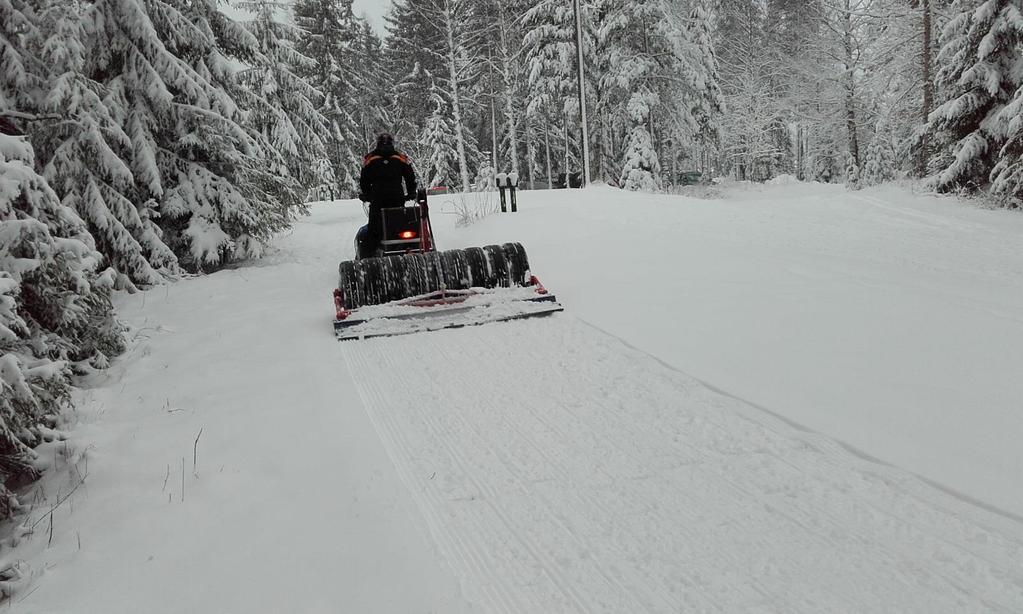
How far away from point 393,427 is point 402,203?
192 inches

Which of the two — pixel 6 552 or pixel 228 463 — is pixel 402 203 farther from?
pixel 6 552

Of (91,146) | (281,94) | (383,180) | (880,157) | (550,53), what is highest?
(550,53)

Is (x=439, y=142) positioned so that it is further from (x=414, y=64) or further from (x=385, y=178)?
(x=385, y=178)

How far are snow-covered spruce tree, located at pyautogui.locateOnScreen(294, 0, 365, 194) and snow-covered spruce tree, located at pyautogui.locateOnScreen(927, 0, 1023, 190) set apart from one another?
24.7 metres

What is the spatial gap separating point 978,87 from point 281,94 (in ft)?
60.2

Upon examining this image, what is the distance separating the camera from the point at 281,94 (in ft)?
59.7

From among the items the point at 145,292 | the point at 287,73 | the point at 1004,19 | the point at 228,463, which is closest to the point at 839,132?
the point at 1004,19

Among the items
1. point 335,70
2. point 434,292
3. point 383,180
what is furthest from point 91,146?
point 335,70

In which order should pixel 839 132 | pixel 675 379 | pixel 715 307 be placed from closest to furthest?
pixel 675 379 < pixel 715 307 < pixel 839 132

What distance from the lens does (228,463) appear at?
3.96 m

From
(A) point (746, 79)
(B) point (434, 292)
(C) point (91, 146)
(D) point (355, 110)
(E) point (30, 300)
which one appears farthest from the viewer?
(D) point (355, 110)

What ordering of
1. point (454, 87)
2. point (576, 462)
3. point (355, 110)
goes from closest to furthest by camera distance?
point (576, 462) < point (454, 87) < point (355, 110)

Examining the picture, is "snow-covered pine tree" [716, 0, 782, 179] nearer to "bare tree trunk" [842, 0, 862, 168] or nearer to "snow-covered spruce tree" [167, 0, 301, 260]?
"bare tree trunk" [842, 0, 862, 168]

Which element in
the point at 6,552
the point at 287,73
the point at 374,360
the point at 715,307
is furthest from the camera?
the point at 287,73
